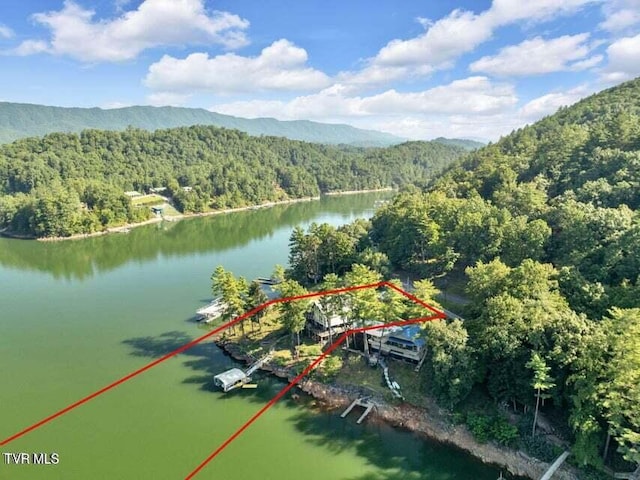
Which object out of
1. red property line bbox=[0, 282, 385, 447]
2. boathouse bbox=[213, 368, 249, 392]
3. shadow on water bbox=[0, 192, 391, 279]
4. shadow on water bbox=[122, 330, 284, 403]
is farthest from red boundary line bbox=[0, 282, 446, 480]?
shadow on water bbox=[0, 192, 391, 279]

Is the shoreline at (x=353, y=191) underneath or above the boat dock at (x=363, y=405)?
above

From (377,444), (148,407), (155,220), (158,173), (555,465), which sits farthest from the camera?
(158,173)

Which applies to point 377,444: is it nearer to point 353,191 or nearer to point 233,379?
point 233,379

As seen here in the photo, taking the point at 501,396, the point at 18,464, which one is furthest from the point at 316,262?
the point at 18,464

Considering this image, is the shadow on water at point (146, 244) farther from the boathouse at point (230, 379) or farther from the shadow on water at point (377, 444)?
the shadow on water at point (377, 444)

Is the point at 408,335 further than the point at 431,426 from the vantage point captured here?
Yes

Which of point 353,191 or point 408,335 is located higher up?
point 353,191

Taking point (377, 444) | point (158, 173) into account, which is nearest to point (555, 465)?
point (377, 444)

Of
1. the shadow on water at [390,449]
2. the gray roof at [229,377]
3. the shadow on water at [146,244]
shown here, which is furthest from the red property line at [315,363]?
the shadow on water at [146,244]
